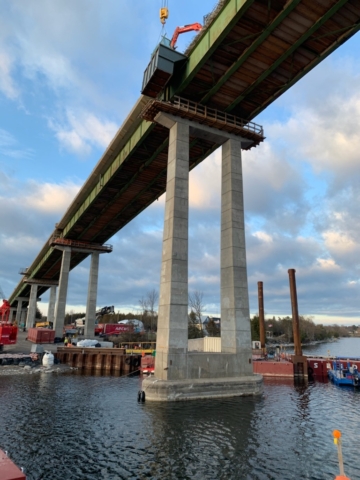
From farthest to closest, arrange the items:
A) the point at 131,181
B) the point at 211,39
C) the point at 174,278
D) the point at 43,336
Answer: the point at 43,336
the point at 131,181
the point at 211,39
the point at 174,278

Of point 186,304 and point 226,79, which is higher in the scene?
point 226,79

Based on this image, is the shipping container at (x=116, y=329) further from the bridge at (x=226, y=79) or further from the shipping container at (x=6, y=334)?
the bridge at (x=226, y=79)

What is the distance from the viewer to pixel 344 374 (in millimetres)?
34375

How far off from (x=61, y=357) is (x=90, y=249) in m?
28.9

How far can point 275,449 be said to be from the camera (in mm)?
13609

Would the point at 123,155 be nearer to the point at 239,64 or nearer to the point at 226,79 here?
the point at 226,79

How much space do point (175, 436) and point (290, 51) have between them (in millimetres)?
26013

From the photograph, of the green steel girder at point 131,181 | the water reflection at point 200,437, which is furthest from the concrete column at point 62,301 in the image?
the water reflection at point 200,437

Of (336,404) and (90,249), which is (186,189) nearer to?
(336,404)

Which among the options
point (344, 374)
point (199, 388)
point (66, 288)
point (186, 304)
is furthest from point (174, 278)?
point (66, 288)

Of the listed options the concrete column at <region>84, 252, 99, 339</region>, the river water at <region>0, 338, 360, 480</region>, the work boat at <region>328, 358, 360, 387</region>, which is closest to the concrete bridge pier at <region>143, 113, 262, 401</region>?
the river water at <region>0, 338, 360, 480</region>

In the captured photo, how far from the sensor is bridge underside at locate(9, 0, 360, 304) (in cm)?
2225

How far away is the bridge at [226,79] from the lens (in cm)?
2250

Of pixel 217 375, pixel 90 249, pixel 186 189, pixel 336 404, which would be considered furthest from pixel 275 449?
pixel 90 249
